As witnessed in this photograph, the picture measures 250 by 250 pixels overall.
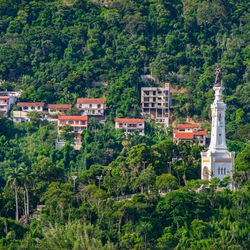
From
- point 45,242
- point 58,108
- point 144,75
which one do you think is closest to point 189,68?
point 144,75

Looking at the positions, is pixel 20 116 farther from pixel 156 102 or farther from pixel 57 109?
pixel 156 102

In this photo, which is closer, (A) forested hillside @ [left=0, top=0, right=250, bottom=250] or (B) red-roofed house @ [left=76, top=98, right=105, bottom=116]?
(A) forested hillside @ [left=0, top=0, right=250, bottom=250]

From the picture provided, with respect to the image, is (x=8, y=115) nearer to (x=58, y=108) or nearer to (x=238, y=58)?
(x=58, y=108)

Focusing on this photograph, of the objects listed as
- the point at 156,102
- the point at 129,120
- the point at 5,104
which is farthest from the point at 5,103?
the point at 156,102

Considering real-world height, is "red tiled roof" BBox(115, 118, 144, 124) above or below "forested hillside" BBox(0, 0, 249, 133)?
below

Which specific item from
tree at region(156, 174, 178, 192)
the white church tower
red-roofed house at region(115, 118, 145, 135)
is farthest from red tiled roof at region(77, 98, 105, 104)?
tree at region(156, 174, 178, 192)

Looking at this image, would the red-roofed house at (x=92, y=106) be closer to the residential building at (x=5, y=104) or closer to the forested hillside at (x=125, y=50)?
the forested hillside at (x=125, y=50)

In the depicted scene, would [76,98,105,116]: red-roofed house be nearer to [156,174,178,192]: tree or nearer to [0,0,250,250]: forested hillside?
[0,0,250,250]: forested hillside
